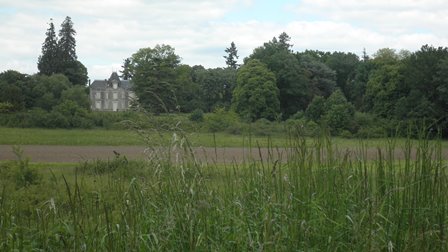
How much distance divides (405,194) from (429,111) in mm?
43069

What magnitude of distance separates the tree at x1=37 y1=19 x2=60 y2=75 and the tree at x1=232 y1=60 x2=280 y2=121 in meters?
35.2

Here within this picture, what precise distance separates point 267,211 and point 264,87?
2550 inches

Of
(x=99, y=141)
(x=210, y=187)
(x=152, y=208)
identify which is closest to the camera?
(x=152, y=208)

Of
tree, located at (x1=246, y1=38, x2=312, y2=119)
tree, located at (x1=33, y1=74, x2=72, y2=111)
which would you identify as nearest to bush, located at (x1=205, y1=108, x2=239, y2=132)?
tree, located at (x1=33, y1=74, x2=72, y2=111)

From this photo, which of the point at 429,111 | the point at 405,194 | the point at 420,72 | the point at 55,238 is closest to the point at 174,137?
the point at 55,238

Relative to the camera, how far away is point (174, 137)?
470 cm

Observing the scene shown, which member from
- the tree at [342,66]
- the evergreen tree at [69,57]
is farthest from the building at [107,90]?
the tree at [342,66]

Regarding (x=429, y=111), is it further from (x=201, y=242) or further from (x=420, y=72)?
(x=201, y=242)

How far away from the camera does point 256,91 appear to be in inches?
2689

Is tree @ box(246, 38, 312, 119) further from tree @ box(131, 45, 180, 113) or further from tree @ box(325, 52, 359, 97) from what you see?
tree @ box(131, 45, 180, 113)

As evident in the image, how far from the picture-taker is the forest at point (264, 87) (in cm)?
4816

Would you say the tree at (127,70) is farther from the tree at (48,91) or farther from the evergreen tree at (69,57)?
the evergreen tree at (69,57)

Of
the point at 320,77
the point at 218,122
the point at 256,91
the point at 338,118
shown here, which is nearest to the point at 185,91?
the point at 218,122

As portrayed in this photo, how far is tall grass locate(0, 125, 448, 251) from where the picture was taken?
4363mm
